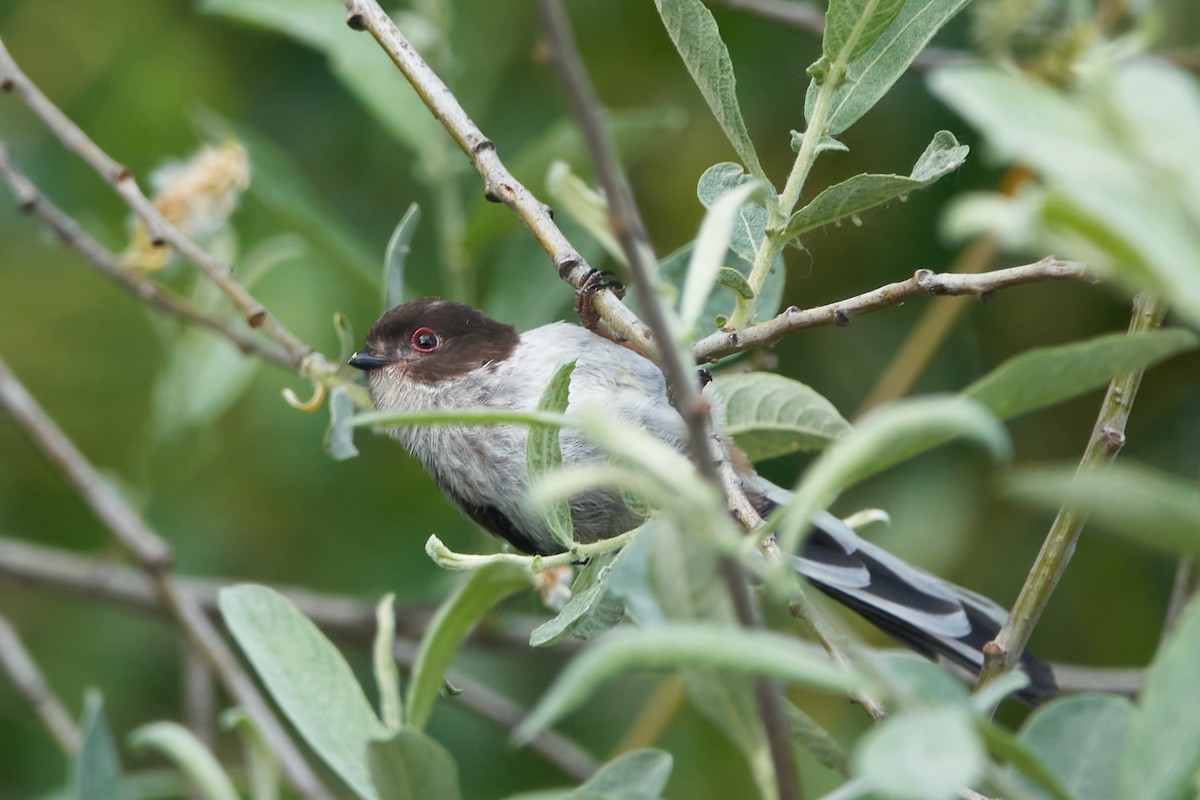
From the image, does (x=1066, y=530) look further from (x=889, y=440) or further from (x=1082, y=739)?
(x=889, y=440)

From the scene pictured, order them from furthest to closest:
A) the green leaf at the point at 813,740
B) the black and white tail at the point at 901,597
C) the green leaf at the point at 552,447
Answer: the black and white tail at the point at 901,597 → the green leaf at the point at 813,740 → the green leaf at the point at 552,447

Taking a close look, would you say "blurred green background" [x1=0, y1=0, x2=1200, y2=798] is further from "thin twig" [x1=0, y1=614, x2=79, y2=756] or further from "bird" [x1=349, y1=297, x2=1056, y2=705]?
"thin twig" [x1=0, y1=614, x2=79, y2=756]

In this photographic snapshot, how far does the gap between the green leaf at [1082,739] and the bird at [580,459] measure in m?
1.86

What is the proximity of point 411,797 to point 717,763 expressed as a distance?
9.86 ft

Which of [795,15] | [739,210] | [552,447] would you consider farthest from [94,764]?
[795,15]

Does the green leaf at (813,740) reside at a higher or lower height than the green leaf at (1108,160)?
lower

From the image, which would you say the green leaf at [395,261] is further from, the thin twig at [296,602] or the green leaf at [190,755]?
the green leaf at [190,755]

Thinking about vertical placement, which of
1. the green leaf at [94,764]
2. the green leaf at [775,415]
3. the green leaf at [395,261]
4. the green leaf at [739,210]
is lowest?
the green leaf at [94,764]

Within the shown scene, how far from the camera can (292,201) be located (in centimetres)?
380

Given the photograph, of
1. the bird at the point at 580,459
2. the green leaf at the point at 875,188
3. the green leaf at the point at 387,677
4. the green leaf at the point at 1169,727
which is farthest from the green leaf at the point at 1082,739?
the bird at the point at 580,459

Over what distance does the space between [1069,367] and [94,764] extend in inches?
53.3

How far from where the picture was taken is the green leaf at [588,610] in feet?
6.45

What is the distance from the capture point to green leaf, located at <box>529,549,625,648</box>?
1965 millimetres

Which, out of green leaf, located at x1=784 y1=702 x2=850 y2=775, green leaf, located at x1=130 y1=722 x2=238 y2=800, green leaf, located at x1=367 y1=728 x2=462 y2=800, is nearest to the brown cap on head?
green leaf, located at x1=784 y1=702 x2=850 y2=775
